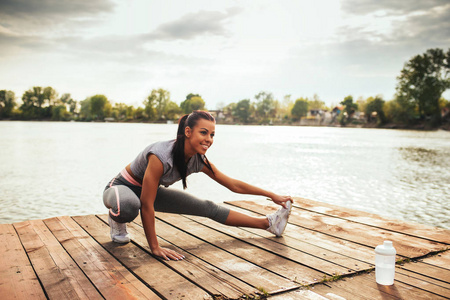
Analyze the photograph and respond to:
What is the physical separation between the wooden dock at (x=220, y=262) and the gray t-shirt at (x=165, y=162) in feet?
2.06

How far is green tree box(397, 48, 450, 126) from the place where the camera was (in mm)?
69375

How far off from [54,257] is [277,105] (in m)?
152

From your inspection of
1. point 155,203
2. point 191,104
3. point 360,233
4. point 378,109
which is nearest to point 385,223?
point 360,233

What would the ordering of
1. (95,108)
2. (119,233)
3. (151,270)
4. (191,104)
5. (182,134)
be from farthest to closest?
(95,108)
(191,104)
(119,233)
(182,134)
(151,270)

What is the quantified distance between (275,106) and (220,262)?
15112 centimetres

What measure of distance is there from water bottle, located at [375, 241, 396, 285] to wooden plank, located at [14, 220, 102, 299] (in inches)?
69.8

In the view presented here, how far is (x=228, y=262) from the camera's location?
280 centimetres

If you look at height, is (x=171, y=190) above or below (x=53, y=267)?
above

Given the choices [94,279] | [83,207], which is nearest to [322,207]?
[94,279]

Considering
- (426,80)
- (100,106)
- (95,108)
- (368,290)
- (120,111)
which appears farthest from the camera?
(120,111)

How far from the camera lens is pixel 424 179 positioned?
38.5ft

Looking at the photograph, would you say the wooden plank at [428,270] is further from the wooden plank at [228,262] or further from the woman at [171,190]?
the woman at [171,190]

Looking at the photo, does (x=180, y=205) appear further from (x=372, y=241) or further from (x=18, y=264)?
(x=372, y=241)

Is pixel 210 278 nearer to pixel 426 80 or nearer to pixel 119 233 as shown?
pixel 119 233
